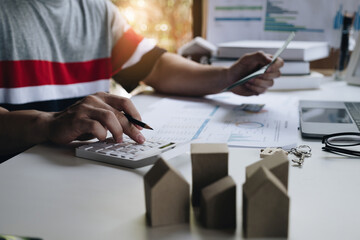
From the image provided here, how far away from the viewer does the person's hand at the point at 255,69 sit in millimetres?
1070

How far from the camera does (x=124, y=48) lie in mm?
1304

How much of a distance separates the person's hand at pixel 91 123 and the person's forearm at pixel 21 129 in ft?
0.07

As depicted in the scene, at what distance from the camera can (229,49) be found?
4.51 feet

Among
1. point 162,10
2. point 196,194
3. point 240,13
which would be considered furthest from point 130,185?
point 162,10

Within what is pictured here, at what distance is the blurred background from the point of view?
1771 mm

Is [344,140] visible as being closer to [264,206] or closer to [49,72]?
[264,206]

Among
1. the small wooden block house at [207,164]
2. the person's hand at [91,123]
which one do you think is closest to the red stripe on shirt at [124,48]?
the person's hand at [91,123]

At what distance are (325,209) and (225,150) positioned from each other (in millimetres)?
153

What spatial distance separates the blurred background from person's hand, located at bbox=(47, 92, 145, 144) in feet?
3.57

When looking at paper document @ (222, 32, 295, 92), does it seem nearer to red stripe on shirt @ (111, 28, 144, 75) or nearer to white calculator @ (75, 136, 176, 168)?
white calculator @ (75, 136, 176, 168)

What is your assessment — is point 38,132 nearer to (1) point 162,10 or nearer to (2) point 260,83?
(2) point 260,83

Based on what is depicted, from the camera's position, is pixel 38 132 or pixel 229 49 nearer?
pixel 38 132

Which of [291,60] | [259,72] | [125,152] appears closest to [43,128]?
[125,152]

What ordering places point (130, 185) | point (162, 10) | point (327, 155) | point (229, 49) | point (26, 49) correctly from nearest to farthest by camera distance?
1. point (130, 185)
2. point (327, 155)
3. point (26, 49)
4. point (229, 49)
5. point (162, 10)
